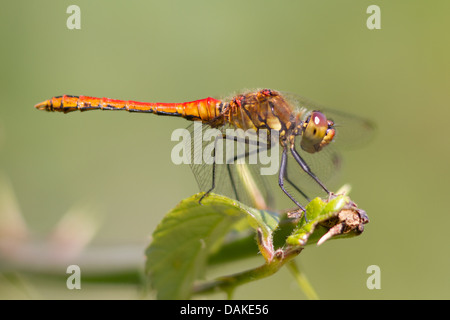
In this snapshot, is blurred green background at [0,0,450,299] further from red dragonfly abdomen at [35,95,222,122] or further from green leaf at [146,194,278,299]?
green leaf at [146,194,278,299]

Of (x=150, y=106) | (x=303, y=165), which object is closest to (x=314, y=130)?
(x=303, y=165)

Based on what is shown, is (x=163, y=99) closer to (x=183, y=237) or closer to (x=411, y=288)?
(x=411, y=288)

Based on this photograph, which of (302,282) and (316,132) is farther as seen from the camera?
(316,132)

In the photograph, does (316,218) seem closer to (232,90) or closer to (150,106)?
(150,106)

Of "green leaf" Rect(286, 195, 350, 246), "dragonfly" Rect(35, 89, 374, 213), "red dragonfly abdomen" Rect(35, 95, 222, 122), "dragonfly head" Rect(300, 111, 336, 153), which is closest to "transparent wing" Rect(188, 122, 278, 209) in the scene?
"dragonfly" Rect(35, 89, 374, 213)

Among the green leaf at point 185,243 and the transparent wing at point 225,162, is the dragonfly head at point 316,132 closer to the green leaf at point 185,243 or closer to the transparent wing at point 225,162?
the transparent wing at point 225,162

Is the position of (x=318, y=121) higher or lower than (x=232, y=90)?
lower

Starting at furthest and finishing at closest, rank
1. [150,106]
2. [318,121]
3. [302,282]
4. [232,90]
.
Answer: [232,90] < [150,106] < [318,121] < [302,282]

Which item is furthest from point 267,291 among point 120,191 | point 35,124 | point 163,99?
point 35,124
